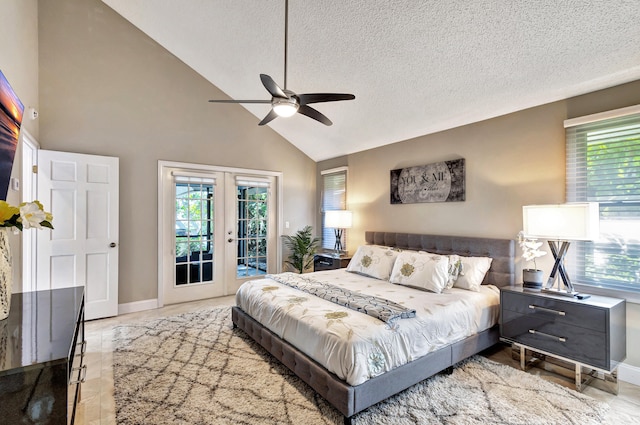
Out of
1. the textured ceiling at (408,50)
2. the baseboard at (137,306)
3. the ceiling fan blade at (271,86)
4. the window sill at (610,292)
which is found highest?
the textured ceiling at (408,50)

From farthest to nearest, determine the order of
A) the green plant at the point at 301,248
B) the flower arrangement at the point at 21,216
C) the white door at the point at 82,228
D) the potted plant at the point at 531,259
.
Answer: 1. the green plant at the point at 301,248
2. the white door at the point at 82,228
3. the potted plant at the point at 531,259
4. the flower arrangement at the point at 21,216

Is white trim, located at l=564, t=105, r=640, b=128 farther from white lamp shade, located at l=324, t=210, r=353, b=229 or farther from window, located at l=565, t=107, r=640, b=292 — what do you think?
white lamp shade, located at l=324, t=210, r=353, b=229

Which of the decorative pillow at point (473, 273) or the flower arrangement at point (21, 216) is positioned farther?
the decorative pillow at point (473, 273)

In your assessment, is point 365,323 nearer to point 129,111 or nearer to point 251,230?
point 251,230

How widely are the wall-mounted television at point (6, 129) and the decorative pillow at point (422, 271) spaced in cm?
322

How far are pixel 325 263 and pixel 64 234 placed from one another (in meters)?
3.50

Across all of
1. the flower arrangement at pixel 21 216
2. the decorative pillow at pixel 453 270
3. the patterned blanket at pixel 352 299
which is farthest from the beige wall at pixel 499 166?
the flower arrangement at pixel 21 216

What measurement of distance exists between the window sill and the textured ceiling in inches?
69.2

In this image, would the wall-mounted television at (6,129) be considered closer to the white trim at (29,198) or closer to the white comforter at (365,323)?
the white trim at (29,198)

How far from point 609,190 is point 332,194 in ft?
12.5

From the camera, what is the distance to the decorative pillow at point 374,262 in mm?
3609

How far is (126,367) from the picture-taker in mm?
2633

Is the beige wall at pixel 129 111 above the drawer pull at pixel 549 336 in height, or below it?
above

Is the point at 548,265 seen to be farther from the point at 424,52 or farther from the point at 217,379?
the point at 217,379
